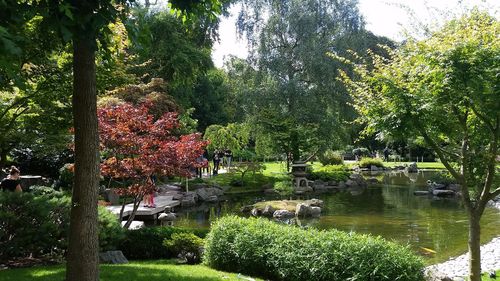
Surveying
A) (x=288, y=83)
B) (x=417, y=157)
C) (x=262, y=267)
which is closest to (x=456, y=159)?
(x=262, y=267)

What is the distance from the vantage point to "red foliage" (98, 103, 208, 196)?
9148 millimetres

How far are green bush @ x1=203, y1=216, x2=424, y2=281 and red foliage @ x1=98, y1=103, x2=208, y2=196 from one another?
6.77 feet

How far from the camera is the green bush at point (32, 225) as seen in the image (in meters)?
7.01

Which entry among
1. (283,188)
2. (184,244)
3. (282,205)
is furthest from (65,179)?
(283,188)

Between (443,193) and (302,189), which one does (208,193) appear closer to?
(302,189)

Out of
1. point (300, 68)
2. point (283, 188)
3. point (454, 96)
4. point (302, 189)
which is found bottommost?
point (302, 189)

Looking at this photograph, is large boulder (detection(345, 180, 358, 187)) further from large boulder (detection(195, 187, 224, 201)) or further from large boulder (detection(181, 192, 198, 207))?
large boulder (detection(181, 192, 198, 207))

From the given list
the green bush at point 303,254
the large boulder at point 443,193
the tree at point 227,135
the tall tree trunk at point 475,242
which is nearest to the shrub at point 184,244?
the green bush at point 303,254

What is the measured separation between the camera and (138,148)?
9.39m

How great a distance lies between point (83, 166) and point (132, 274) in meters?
2.68

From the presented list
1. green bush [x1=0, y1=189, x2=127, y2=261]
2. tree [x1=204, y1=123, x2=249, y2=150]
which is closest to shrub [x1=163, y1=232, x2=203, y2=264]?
green bush [x1=0, y1=189, x2=127, y2=261]

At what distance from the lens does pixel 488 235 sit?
43.7 ft

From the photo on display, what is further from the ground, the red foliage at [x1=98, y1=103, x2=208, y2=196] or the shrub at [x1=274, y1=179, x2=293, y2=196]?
the red foliage at [x1=98, y1=103, x2=208, y2=196]

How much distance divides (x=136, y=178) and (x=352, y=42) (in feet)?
64.8
